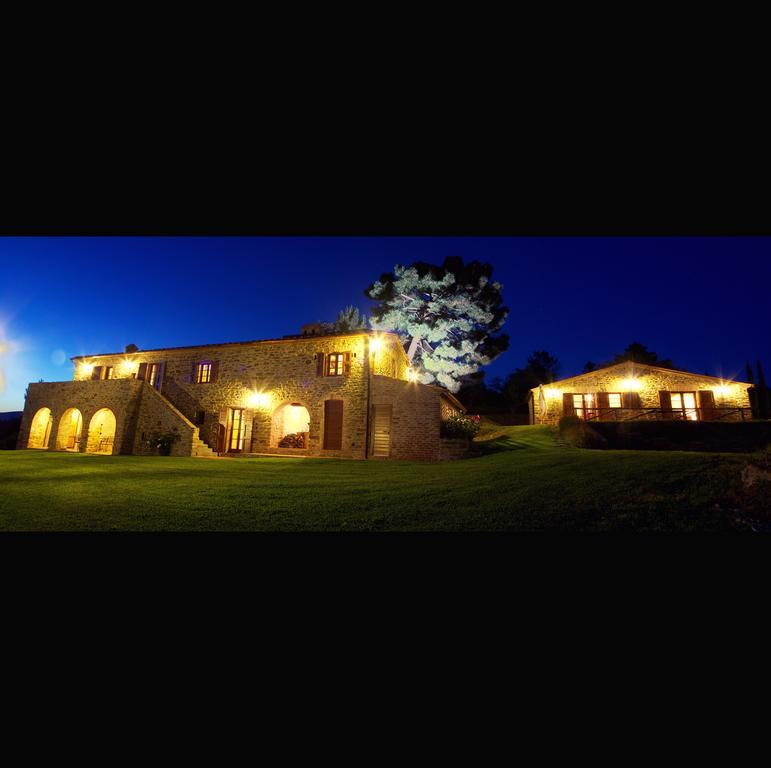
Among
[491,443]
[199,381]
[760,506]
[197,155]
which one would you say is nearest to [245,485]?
[197,155]

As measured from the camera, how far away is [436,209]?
2.03 m

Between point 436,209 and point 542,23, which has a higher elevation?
point 542,23

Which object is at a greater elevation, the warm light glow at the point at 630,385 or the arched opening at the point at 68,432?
the warm light glow at the point at 630,385

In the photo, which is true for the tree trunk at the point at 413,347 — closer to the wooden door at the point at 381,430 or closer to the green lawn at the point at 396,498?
the wooden door at the point at 381,430

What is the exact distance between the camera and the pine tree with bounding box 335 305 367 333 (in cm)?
2730

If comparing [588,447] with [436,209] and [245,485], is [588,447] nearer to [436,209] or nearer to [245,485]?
[245,485]

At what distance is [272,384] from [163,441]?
456cm

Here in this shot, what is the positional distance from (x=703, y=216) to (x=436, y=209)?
4.51 feet

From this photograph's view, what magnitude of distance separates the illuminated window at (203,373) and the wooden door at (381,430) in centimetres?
797

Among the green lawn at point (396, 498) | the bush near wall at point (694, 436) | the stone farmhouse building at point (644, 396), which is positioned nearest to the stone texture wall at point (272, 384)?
the green lawn at point (396, 498)

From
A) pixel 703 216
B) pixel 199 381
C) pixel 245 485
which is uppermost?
pixel 199 381

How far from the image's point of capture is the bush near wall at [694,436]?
492 inches

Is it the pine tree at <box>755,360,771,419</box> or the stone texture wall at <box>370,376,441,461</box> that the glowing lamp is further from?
the stone texture wall at <box>370,376,441,461</box>

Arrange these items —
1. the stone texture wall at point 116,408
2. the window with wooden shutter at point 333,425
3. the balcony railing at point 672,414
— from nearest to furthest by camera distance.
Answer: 1. the stone texture wall at point 116,408
2. the window with wooden shutter at point 333,425
3. the balcony railing at point 672,414
